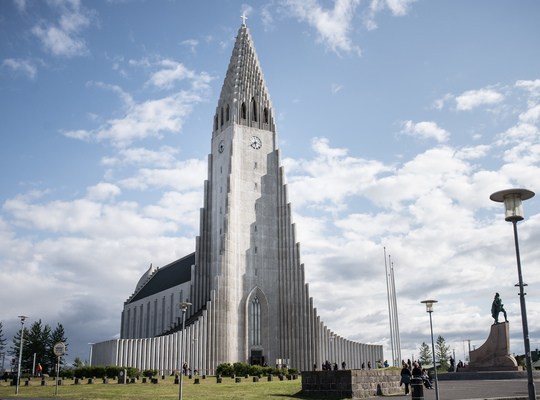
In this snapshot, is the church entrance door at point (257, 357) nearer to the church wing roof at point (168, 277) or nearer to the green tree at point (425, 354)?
the church wing roof at point (168, 277)

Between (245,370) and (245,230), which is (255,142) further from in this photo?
(245,370)

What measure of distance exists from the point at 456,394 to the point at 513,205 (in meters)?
16.8

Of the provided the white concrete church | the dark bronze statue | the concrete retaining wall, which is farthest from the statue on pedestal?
the white concrete church

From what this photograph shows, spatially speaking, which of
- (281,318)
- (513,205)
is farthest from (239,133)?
(513,205)

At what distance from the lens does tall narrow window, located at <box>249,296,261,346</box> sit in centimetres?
7325

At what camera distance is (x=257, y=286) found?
244ft

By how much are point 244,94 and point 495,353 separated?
156 feet

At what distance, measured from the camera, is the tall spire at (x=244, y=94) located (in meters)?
81.2

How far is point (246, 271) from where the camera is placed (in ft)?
244

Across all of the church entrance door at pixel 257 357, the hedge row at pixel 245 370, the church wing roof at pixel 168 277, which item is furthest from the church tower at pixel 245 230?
the church wing roof at pixel 168 277

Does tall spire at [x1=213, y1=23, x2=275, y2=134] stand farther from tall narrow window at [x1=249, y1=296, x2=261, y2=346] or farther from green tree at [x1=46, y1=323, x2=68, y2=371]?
green tree at [x1=46, y1=323, x2=68, y2=371]

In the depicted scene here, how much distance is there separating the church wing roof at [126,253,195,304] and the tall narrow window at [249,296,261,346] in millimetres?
13505

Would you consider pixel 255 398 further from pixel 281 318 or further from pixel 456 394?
pixel 281 318

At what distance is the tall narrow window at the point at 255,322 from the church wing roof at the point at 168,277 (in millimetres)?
13505
